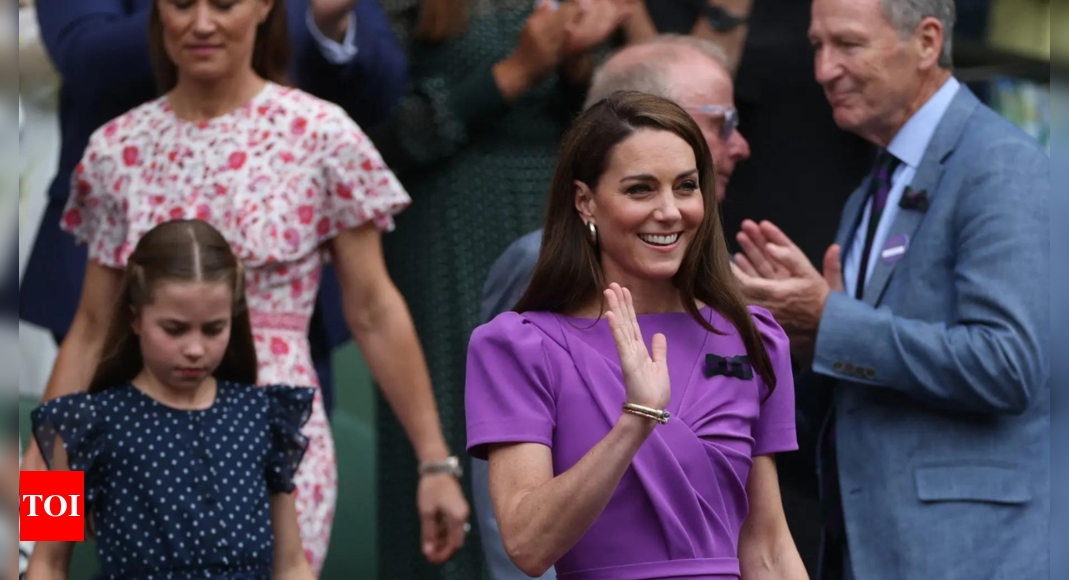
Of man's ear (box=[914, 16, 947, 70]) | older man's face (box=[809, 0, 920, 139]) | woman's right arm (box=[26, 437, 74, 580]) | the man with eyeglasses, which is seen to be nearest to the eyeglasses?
the man with eyeglasses

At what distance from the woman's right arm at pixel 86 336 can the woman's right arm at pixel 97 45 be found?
2.22 feet

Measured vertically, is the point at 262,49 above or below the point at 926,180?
above

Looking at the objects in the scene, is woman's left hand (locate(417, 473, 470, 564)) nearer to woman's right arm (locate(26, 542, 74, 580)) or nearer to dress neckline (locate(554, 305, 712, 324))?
woman's right arm (locate(26, 542, 74, 580))

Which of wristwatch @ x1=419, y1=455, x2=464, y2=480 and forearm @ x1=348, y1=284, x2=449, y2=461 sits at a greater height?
forearm @ x1=348, y1=284, x2=449, y2=461

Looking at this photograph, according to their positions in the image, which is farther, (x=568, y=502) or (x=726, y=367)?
(x=726, y=367)

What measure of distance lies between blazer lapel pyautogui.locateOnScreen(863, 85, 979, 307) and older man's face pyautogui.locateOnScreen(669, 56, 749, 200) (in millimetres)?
465

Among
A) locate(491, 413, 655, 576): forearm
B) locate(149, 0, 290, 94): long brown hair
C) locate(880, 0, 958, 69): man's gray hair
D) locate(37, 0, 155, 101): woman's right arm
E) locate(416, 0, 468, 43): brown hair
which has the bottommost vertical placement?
locate(491, 413, 655, 576): forearm

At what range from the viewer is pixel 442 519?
4.34m

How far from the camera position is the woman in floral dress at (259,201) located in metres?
4.23

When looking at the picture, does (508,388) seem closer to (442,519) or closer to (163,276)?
(163,276)

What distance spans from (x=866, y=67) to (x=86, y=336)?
1974 millimetres

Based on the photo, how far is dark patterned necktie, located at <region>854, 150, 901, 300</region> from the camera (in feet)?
14.0

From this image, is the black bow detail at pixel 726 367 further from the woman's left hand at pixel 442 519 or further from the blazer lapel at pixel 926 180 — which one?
the woman's left hand at pixel 442 519

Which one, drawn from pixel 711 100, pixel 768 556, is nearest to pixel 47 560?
pixel 768 556
